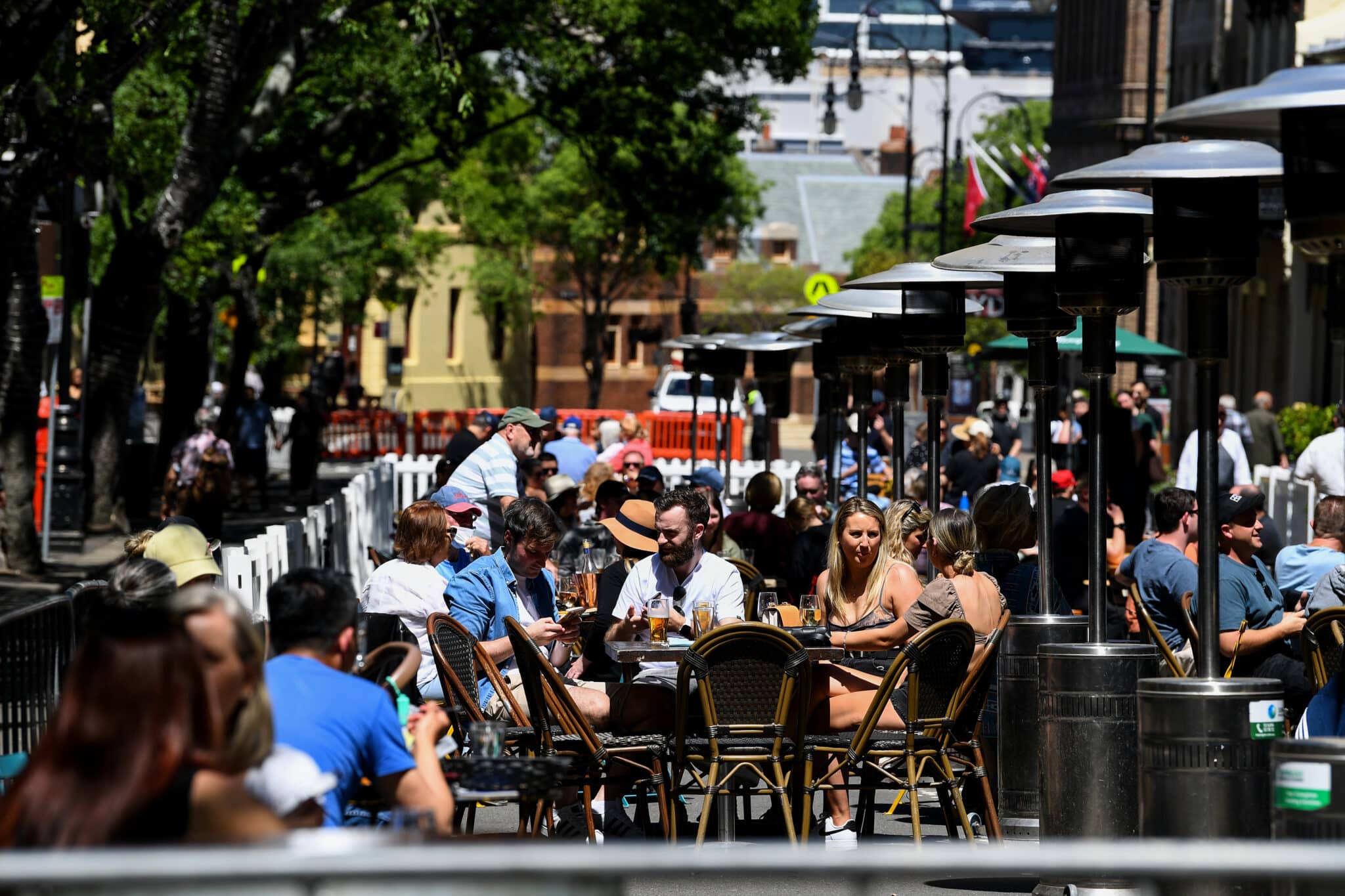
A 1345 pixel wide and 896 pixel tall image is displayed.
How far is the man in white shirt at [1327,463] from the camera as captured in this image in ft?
53.7

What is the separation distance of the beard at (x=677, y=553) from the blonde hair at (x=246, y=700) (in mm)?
4512

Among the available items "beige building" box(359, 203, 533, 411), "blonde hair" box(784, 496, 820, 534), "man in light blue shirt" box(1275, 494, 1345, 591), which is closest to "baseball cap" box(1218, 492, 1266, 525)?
"man in light blue shirt" box(1275, 494, 1345, 591)

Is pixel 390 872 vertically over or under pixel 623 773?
over

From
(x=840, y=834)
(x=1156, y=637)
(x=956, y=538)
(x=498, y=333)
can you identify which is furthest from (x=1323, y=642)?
(x=498, y=333)

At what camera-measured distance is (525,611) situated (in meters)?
9.26

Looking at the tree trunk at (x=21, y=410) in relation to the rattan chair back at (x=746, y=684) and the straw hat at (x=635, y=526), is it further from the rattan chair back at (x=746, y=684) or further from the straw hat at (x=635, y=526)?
the rattan chair back at (x=746, y=684)

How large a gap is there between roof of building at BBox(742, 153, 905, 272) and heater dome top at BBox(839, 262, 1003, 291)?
7893cm

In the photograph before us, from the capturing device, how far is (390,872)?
3.24 meters

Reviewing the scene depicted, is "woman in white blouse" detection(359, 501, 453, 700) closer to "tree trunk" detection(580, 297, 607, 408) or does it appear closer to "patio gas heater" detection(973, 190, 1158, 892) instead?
"patio gas heater" detection(973, 190, 1158, 892)

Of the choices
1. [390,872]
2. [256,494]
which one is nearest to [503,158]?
[256,494]

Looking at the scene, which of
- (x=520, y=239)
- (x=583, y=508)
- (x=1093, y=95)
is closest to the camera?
(x=583, y=508)

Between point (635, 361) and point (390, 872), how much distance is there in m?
81.5

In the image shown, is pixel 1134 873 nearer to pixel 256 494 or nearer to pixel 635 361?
pixel 256 494

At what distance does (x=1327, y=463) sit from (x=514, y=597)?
9491 mm
